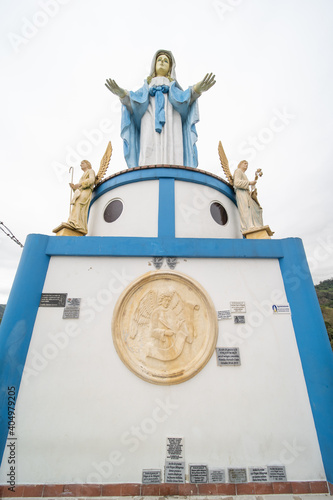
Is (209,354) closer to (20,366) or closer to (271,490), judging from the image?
(271,490)

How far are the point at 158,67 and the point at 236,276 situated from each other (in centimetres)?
979

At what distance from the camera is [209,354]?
4113 mm

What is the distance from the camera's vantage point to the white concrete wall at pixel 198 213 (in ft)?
18.6

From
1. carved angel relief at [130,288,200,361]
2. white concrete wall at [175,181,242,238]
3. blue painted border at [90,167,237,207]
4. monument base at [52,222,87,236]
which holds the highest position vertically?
blue painted border at [90,167,237,207]

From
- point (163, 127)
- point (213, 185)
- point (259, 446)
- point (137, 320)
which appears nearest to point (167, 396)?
point (137, 320)

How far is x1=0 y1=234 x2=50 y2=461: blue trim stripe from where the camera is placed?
3861 millimetres

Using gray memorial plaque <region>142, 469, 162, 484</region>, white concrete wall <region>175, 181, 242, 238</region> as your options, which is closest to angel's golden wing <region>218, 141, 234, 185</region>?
white concrete wall <region>175, 181, 242, 238</region>

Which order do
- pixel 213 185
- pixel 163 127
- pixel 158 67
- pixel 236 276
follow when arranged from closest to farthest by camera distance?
pixel 236 276, pixel 213 185, pixel 163 127, pixel 158 67

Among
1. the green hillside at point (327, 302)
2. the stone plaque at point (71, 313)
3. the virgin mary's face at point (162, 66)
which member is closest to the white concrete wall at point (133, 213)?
the stone plaque at point (71, 313)

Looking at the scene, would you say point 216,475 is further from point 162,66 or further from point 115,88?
point 162,66

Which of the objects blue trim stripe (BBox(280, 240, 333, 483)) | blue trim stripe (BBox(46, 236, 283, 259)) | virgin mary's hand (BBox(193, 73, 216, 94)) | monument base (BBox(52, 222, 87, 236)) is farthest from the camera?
virgin mary's hand (BBox(193, 73, 216, 94))

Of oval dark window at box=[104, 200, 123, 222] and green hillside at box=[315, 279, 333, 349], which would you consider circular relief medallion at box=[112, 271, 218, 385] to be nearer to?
oval dark window at box=[104, 200, 123, 222]

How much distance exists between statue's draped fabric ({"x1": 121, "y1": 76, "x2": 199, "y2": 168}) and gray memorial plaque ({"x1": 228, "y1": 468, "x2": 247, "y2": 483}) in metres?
8.09

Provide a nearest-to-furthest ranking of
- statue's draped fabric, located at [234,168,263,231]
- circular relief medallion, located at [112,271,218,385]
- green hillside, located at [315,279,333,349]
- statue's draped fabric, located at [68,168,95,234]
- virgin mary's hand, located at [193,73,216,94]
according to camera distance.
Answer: circular relief medallion, located at [112,271,218,385], statue's draped fabric, located at [68,168,95,234], statue's draped fabric, located at [234,168,263,231], virgin mary's hand, located at [193,73,216,94], green hillside, located at [315,279,333,349]
